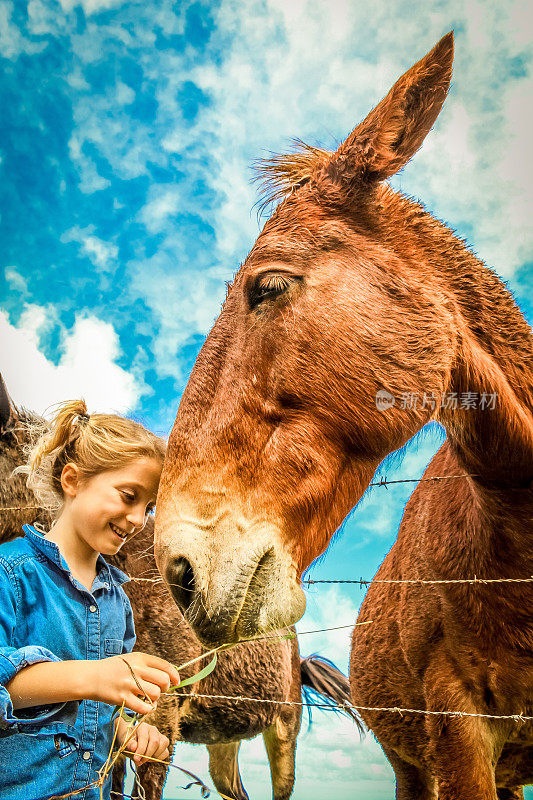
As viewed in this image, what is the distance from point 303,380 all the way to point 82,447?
25.1 inches

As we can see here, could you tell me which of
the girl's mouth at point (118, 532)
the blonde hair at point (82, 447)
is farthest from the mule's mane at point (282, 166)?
the girl's mouth at point (118, 532)

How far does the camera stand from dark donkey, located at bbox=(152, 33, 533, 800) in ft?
4.42

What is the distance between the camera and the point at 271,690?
3383 mm

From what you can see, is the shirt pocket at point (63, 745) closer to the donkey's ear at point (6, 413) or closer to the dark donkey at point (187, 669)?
the dark donkey at point (187, 669)

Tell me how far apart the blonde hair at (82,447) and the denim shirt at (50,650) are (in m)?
0.25

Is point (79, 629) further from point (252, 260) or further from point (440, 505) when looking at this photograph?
point (440, 505)

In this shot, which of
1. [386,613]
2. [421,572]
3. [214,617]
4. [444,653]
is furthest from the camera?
[386,613]

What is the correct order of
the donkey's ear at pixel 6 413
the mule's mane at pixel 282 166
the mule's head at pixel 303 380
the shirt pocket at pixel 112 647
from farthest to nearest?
1. the donkey's ear at pixel 6 413
2. the mule's mane at pixel 282 166
3. the shirt pocket at pixel 112 647
4. the mule's head at pixel 303 380

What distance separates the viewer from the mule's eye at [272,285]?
1.54 m

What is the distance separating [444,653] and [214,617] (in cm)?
98

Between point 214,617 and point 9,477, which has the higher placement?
point 9,477

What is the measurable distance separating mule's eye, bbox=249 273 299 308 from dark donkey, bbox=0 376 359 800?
3.94 feet

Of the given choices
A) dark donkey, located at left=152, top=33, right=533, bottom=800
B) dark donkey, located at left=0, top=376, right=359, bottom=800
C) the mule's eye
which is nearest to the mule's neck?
dark donkey, located at left=152, top=33, right=533, bottom=800

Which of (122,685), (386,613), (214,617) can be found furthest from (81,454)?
(386,613)
